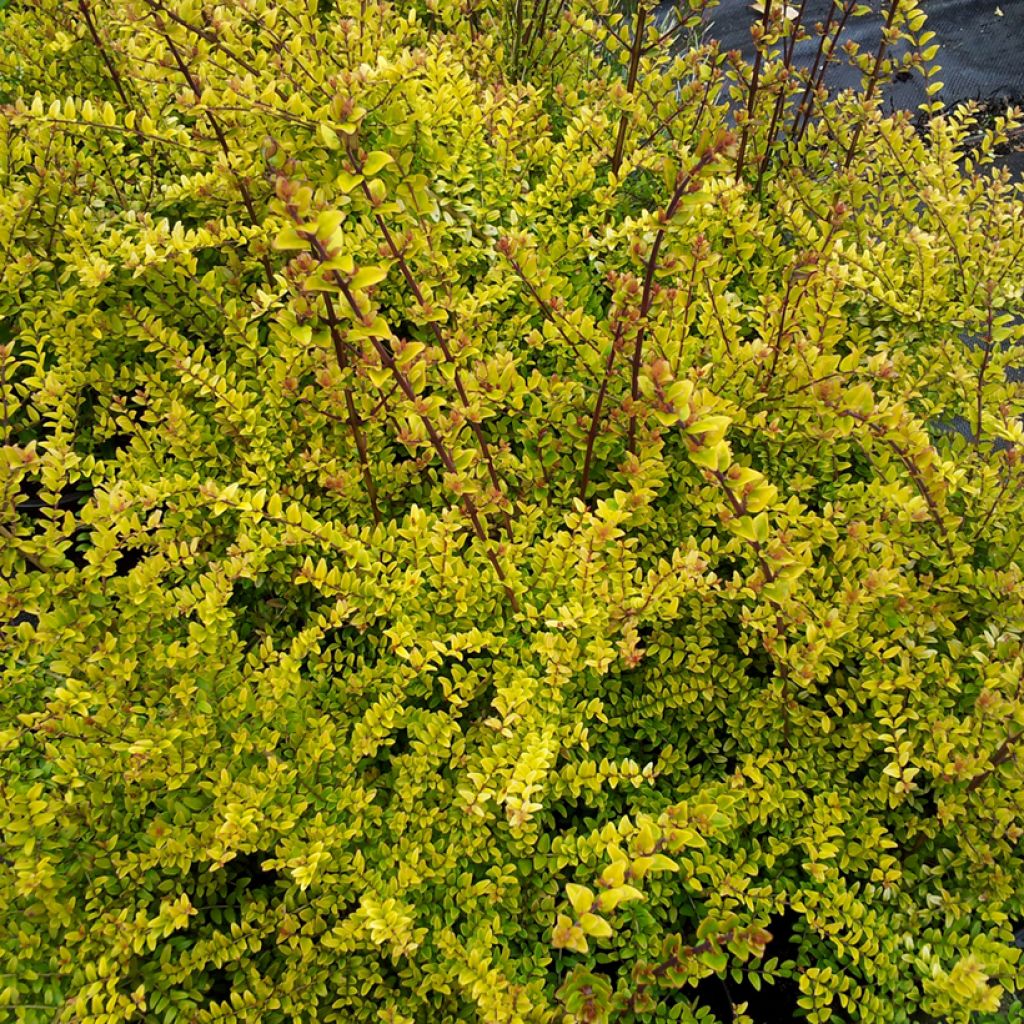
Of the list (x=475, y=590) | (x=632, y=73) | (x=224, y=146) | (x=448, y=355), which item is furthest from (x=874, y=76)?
(x=475, y=590)

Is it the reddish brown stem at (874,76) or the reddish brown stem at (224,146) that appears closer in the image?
the reddish brown stem at (224,146)

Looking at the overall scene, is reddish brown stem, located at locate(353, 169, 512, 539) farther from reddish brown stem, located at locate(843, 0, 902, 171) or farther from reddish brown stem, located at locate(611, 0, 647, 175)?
reddish brown stem, located at locate(843, 0, 902, 171)

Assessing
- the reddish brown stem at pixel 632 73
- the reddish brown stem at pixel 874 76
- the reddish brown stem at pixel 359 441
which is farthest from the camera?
the reddish brown stem at pixel 874 76

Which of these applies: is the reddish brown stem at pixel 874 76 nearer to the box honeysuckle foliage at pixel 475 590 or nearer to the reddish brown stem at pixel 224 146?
the box honeysuckle foliage at pixel 475 590

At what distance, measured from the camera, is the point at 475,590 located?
1781 millimetres

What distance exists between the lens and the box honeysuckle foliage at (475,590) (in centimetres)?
152

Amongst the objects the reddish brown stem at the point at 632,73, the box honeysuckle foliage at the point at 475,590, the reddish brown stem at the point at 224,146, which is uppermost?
Answer: the reddish brown stem at the point at 632,73

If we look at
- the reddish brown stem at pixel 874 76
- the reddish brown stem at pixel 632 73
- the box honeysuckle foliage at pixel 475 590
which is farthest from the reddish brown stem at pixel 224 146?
the reddish brown stem at pixel 874 76

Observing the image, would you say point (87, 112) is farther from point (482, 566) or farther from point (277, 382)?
point (482, 566)

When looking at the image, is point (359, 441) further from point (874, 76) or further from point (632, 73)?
point (874, 76)

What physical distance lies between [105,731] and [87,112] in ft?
5.19

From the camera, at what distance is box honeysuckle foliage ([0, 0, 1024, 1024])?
152 cm

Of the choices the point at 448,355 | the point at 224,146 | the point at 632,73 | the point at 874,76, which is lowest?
the point at 448,355

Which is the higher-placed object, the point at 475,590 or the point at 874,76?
the point at 874,76
